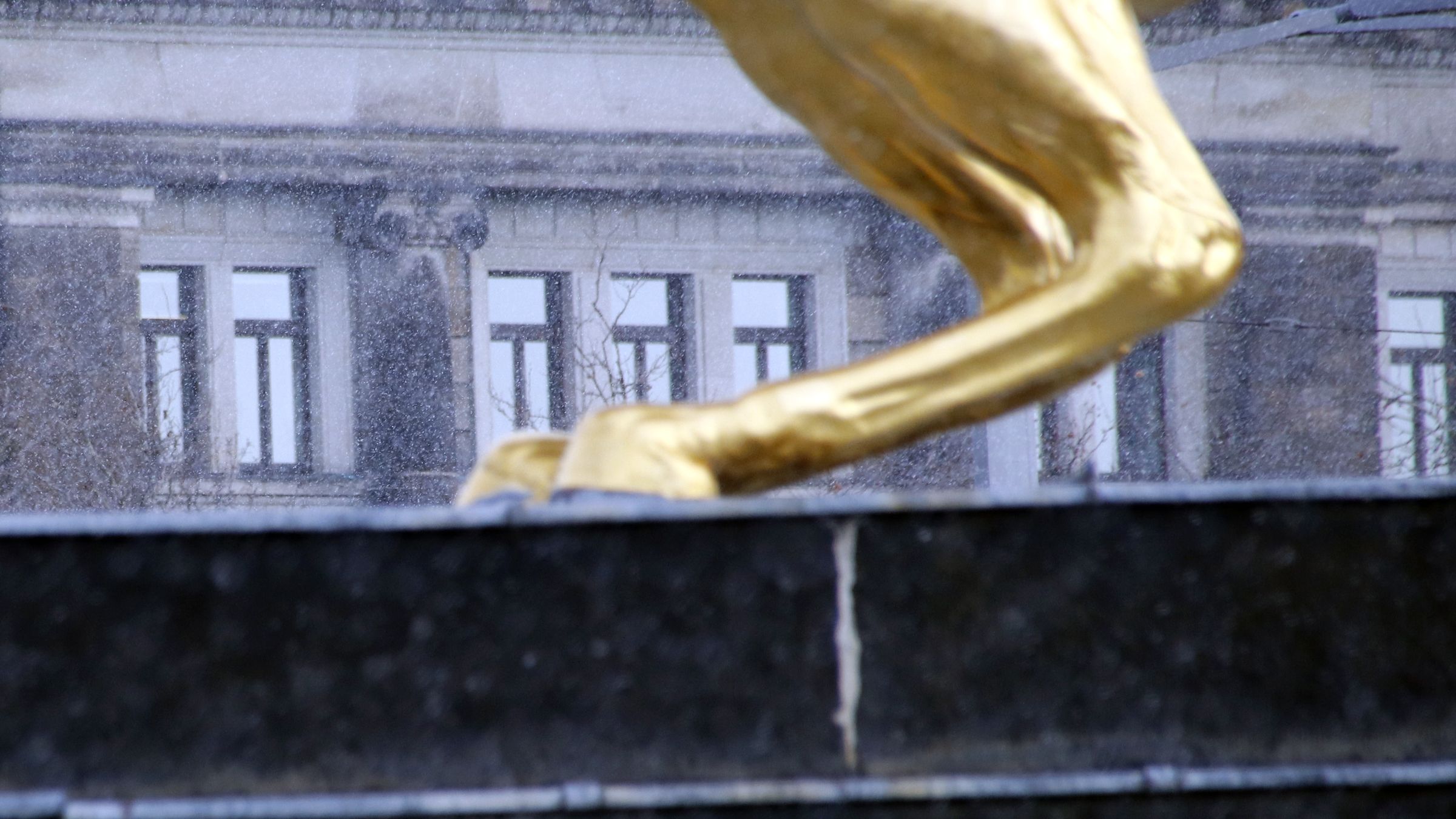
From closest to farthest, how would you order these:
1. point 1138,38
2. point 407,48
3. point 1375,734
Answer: point 1375,734 → point 1138,38 → point 407,48

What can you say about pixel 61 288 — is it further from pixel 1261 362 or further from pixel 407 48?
pixel 1261 362

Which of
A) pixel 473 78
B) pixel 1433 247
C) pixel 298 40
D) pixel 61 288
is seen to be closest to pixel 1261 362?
pixel 1433 247

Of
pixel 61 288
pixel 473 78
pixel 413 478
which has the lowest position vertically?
pixel 413 478

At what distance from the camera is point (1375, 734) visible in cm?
224

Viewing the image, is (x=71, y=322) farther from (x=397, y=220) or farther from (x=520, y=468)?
(x=520, y=468)

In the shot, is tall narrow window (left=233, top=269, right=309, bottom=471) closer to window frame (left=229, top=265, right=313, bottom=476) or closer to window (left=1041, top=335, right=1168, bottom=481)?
window frame (left=229, top=265, right=313, bottom=476)

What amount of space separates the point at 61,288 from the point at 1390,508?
1517 cm

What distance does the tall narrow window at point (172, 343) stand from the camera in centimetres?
1689

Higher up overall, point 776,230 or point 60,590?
point 776,230

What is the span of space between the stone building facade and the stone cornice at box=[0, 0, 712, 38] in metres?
0.03

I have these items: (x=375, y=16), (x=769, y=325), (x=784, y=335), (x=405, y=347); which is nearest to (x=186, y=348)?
(x=405, y=347)

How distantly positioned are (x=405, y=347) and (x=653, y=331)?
82.8 inches

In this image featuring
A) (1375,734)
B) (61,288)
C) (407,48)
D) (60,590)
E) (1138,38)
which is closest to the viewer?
(60,590)

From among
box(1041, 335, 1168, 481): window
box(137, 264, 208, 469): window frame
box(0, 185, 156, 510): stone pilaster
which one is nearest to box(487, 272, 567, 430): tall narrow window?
box(137, 264, 208, 469): window frame
